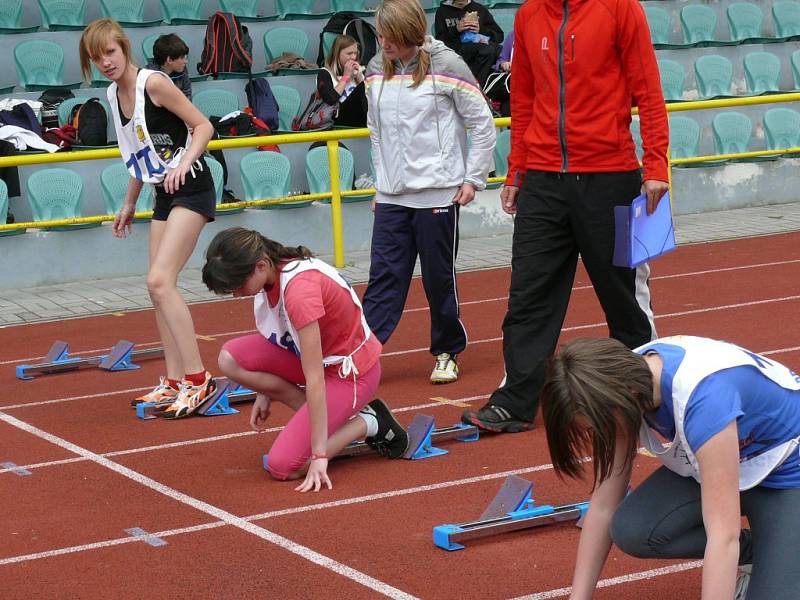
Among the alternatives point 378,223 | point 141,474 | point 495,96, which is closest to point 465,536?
point 141,474

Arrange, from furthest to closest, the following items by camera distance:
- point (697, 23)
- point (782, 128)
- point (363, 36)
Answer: point (697, 23), point (782, 128), point (363, 36)

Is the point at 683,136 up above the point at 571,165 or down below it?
below

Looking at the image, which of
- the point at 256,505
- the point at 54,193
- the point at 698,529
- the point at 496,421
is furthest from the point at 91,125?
the point at 698,529

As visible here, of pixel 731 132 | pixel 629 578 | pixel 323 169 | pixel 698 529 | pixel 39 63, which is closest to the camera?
pixel 698 529

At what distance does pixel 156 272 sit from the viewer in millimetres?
6227

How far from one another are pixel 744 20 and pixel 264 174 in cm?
856

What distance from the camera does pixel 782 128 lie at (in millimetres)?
14023

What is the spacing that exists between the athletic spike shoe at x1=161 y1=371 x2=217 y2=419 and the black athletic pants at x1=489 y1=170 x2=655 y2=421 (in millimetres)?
1562

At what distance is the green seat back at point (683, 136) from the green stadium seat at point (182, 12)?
5415 mm

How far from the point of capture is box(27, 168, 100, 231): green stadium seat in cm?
1070

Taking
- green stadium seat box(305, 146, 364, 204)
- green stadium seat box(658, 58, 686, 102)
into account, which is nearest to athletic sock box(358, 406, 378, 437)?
green stadium seat box(305, 146, 364, 204)

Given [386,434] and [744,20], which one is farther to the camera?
[744,20]

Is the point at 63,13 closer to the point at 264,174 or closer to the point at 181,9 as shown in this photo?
the point at 181,9

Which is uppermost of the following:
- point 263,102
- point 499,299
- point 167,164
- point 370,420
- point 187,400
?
point 167,164
